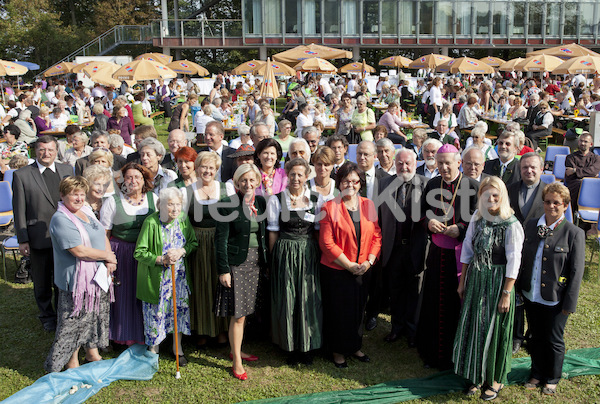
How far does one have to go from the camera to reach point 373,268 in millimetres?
5398

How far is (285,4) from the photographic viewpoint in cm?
3544

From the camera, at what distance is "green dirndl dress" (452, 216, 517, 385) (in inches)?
160

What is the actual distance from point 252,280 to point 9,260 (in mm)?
4694

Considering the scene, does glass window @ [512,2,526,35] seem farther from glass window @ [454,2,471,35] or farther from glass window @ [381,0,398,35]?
glass window @ [381,0,398,35]

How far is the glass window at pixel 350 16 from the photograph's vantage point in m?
35.6

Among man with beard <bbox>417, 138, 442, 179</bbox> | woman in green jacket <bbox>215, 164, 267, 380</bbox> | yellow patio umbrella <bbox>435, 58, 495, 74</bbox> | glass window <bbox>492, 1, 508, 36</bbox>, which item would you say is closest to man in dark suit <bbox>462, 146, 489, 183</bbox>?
man with beard <bbox>417, 138, 442, 179</bbox>

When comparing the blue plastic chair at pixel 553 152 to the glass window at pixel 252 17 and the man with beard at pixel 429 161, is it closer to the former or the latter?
the man with beard at pixel 429 161

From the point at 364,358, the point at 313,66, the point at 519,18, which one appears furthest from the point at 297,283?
the point at 519,18

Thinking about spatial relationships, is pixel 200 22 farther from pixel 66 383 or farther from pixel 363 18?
pixel 66 383

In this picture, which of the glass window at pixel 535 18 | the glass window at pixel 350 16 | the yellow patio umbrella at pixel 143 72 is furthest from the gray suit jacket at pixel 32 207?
the glass window at pixel 535 18

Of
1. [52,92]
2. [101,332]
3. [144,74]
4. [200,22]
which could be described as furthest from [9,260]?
[200,22]

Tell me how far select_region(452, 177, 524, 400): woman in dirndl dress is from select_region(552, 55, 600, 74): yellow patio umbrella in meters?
16.0

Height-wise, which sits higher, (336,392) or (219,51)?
(219,51)

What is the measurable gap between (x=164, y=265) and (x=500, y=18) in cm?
3728
